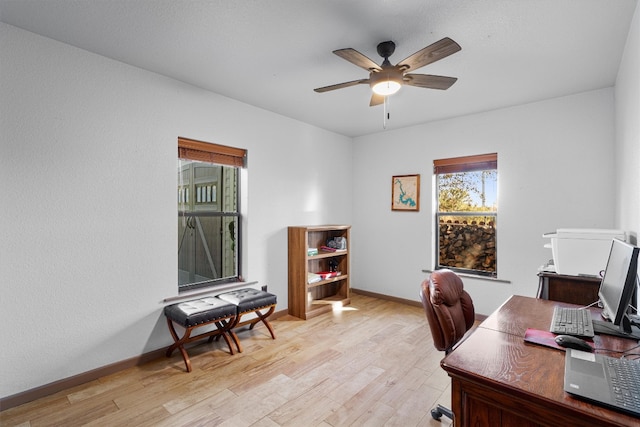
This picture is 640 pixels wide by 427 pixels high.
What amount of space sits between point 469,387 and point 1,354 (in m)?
2.90

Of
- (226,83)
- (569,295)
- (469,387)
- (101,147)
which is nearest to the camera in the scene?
(469,387)

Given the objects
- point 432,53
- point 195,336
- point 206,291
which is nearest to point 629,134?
point 432,53

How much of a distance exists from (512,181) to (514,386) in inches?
127

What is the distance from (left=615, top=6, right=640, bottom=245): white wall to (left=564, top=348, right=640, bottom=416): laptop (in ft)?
3.66

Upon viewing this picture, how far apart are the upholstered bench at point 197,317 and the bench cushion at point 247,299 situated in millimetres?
61

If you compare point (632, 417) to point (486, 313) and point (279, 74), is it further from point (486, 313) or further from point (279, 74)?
point (486, 313)

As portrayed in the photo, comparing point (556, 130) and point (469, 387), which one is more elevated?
point (556, 130)

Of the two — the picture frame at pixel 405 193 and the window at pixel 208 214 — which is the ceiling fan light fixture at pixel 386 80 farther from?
the picture frame at pixel 405 193

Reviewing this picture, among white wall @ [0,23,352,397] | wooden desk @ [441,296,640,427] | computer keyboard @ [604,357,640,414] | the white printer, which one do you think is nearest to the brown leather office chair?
wooden desk @ [441,296,640,427]

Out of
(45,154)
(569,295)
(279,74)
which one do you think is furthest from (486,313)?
(45,154)

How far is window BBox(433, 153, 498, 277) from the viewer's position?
3.95 m

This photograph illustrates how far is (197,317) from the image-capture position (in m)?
2.60

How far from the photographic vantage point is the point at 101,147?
8.30 ft

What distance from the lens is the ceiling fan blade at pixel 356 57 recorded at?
75.6 inches
